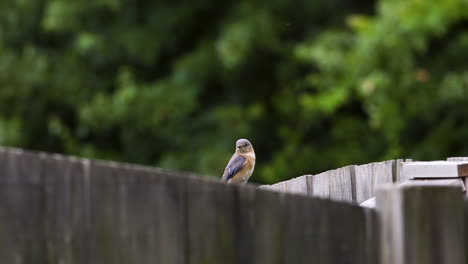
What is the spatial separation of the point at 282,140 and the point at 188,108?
1.38 metres

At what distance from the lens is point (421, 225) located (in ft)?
5.75

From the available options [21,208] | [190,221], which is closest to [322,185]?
[190,221]

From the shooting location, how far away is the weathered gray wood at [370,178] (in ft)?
10.1

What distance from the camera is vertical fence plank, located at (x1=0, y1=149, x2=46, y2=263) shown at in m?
1.61

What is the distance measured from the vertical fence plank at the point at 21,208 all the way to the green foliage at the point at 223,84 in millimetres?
8893

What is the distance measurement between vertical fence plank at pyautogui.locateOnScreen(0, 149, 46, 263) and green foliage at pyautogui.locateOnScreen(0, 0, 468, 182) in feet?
29.2

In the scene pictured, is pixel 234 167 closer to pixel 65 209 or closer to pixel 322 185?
pixel 322 185

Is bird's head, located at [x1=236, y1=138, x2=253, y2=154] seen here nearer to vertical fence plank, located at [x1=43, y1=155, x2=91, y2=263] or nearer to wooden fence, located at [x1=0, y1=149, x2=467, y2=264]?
wooden fence, located at [x1=0, y1=149, x2=467, y2=264]

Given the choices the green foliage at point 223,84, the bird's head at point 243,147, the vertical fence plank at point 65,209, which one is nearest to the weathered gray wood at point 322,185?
the vertical fence plank at point 65,209

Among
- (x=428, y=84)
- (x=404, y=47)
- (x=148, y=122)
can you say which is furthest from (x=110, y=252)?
(x=148, y=122)

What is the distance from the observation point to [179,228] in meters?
1.67

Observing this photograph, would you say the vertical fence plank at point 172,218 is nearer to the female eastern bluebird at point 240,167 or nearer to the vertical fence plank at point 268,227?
the vertical fence plank at point 268,227

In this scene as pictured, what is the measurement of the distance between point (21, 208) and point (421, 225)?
0.68m

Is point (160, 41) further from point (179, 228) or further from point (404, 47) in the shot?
point (179, 228)
